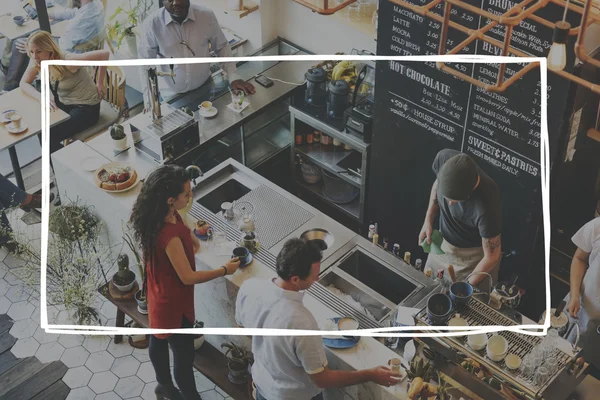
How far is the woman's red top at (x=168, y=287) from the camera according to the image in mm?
3844

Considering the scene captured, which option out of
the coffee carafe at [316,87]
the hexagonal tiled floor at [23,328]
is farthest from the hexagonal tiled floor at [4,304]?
the coffee carafe at [316,87]

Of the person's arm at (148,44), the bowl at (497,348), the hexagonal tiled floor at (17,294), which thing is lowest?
the hexagonal tiled floor at (17,294)

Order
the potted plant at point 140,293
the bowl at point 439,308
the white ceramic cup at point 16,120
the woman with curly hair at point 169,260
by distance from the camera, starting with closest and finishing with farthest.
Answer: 1. the bowl at point 439,308
2. the woman with curly hair at point 169,260
3. the potted plant at point 140,293
4. the white ceramic cup at point 16,120

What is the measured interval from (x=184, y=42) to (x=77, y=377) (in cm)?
243

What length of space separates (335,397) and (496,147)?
1.87 m

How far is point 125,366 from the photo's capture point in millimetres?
5031

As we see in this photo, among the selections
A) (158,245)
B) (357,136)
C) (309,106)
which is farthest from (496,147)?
(158,245)

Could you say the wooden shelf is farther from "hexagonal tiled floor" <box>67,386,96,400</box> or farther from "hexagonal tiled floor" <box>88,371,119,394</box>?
"hexagonal tiled floor" <box>67,386,96,400</box>

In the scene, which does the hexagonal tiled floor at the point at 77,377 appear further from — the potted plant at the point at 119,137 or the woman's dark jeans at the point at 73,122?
the woman's dark jeans at the point at 73,122

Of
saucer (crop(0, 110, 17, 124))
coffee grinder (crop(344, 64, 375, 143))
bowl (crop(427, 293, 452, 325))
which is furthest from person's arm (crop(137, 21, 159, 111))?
bowl (crop(427, 293, 452, 325))

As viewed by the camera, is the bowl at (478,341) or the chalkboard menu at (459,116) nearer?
the bowl at (478,341)

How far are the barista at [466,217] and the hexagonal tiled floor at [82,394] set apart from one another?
222cm

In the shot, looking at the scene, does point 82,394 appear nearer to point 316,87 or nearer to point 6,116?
point 6,116

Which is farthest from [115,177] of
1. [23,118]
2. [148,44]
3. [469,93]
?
[469,93]
